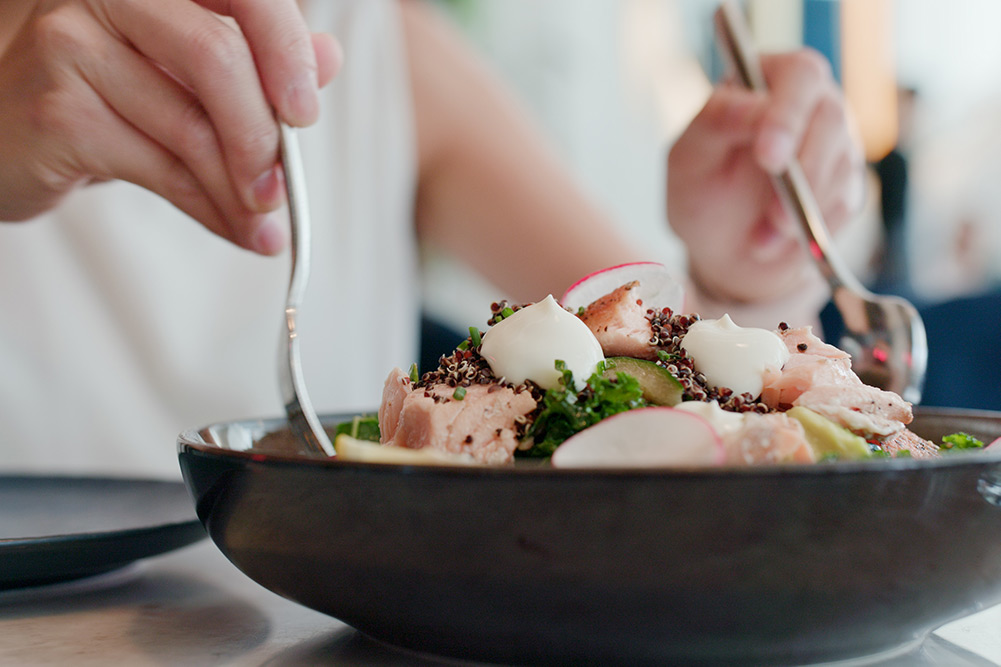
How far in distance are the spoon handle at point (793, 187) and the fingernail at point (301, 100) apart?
89cm

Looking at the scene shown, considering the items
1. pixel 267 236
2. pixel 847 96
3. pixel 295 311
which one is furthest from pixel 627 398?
pixel 847 96

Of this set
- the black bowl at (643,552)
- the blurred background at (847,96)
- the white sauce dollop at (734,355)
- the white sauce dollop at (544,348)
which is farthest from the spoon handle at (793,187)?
the blurred background at (847,96)

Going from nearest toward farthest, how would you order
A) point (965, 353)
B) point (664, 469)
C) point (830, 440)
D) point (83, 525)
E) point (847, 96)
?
point (664, 469), point (830, 440), point (83, 525), point (965, 353), point (847, 96)

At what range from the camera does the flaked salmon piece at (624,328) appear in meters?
0.83

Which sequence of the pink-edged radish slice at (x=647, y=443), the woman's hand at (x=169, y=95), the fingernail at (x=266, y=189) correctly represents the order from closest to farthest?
the pink-edged radish slice at (x=647, y=443)
the woman's hand at (x=169, y=95)
the fingernail at (x=266, y=189)

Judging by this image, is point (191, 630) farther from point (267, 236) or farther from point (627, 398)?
point (267, 236)

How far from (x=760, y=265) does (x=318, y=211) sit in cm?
144

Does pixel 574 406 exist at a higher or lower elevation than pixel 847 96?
lower

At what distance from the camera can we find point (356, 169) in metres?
2.67

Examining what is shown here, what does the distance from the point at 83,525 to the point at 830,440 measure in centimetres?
82

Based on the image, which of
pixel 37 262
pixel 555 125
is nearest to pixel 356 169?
pixel 37 262

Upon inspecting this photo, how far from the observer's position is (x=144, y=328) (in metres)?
2.26

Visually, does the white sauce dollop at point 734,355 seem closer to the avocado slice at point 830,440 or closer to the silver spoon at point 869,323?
the avocado slice at point 830,440

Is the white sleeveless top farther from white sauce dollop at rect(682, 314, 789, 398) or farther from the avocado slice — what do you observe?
the avocado slice
